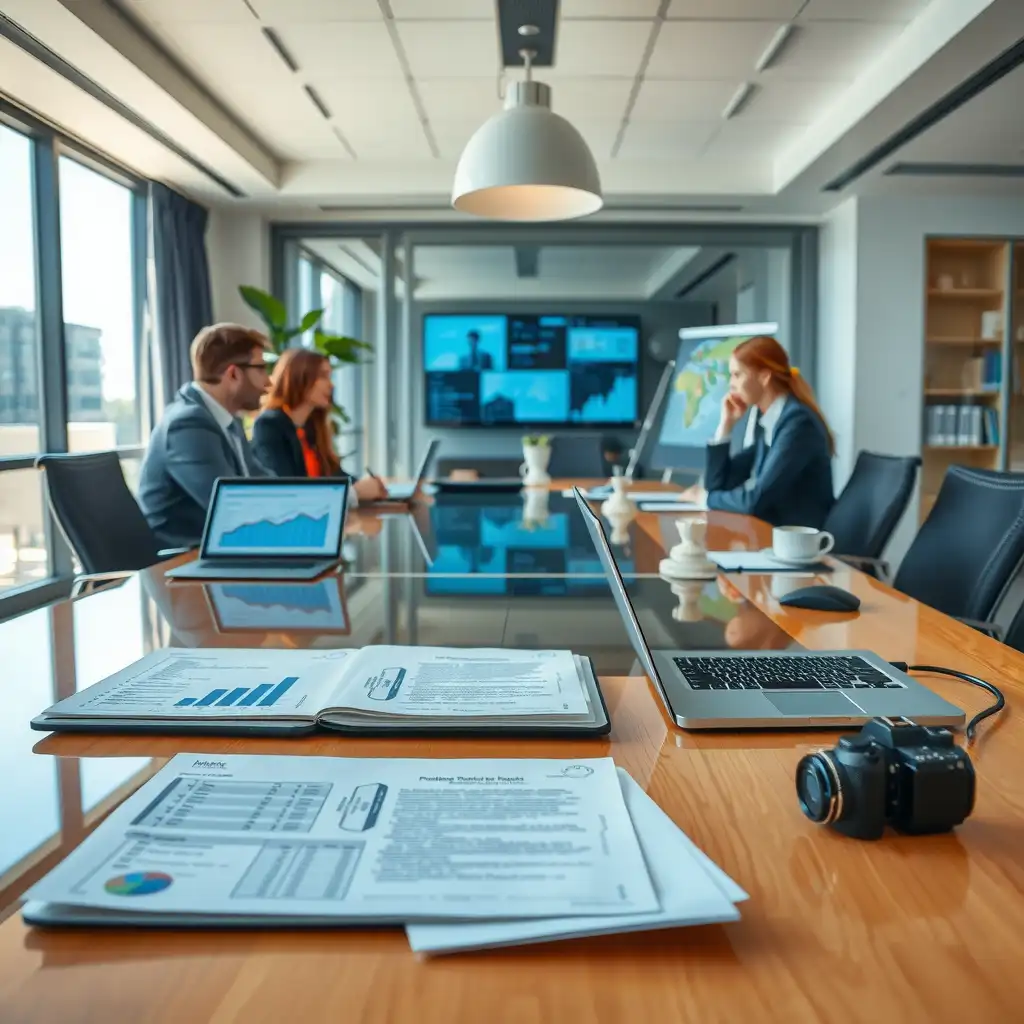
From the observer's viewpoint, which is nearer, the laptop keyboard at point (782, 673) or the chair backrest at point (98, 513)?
the laptop keyboard at point (782, 673)

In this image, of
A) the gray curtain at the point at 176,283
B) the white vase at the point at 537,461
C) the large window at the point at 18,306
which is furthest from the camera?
the gray curtain at the point at 176,283

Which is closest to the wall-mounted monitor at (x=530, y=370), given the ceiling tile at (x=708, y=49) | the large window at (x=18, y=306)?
the large window at (x=18, y=306)

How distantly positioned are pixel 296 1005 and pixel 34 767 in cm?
45

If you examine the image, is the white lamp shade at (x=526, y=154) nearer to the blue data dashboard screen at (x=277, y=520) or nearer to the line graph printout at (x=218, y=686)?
the blue data dashboard screen at (x=277, y=520)

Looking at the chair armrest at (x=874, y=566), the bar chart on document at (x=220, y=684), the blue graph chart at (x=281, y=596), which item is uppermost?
the bar chart on document at (x=220, y=684)

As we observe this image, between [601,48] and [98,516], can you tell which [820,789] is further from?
[601,48]

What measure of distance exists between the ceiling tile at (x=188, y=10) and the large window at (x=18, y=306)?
1001 millimetres

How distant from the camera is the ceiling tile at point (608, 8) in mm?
3355

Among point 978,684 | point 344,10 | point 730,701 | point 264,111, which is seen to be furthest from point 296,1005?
point 264,111

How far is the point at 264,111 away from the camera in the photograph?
184 inches

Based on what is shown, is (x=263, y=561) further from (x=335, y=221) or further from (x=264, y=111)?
(x=335, y=221)

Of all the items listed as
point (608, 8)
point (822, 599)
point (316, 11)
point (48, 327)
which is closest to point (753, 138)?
point (608, 8)

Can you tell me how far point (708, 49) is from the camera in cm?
380

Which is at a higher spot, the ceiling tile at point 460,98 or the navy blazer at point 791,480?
the ceiling tile at point 460,98
